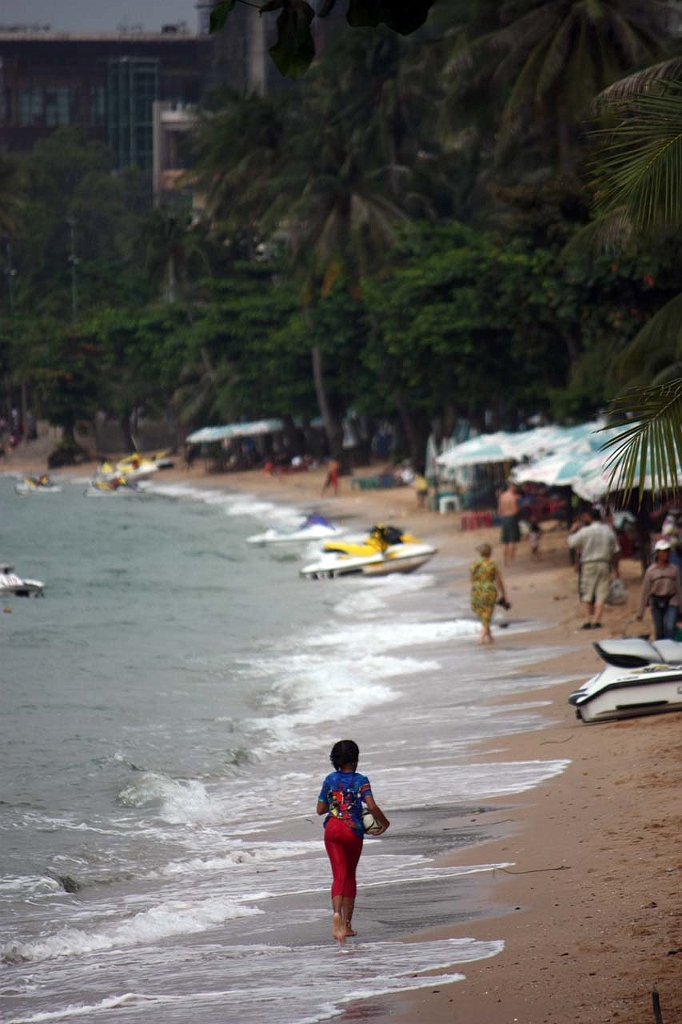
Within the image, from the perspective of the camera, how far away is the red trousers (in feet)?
27.5

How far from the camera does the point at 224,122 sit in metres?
66.9

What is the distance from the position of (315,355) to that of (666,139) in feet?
166

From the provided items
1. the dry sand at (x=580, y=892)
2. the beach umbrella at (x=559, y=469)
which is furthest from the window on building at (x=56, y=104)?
the dry sand at (x=580, y=892)

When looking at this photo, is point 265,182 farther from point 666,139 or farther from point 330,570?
point 666,139

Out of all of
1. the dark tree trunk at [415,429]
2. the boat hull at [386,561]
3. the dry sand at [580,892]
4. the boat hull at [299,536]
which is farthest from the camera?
the dark tree trunk at [415,429]

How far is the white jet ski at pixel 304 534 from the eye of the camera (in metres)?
39.8

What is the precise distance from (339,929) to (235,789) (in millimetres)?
5202

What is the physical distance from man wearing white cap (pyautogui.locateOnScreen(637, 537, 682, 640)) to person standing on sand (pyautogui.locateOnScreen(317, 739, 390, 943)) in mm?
7907

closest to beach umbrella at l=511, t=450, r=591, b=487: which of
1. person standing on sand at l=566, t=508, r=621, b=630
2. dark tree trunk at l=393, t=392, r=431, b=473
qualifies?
person standing on sand at l=566, t=508, r=621, b=630

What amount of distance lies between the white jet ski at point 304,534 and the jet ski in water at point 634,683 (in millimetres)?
26076

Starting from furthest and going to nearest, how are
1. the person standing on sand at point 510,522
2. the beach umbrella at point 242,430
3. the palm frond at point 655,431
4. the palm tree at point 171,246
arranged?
1. the palm tree at point 171,246
2. the beach umbrella at point 242,430
3. the person standing on sand at point 510,522
4. the palm frond at point 655,431

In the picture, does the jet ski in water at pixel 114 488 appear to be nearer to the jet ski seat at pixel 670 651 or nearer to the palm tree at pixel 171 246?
the palm tree at pixel 171 246

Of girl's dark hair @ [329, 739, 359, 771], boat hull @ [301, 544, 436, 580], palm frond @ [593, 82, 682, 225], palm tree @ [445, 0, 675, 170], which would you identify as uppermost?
palm tree @ [445, 0, 675, 170]

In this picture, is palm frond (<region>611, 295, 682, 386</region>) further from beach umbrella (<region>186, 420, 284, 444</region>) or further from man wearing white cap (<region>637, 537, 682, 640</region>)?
beach umbrella (<region>186, 420, 284, 444</region>)
